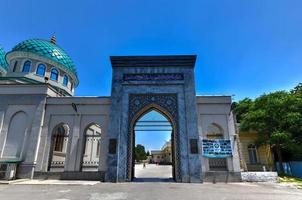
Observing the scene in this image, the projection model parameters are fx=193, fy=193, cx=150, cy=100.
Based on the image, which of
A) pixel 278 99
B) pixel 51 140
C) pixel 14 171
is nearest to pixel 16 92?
pixel 51 140

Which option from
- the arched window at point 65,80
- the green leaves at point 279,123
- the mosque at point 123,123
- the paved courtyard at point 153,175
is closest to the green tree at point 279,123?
the green leaves at point 279,123

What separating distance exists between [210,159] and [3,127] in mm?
14339

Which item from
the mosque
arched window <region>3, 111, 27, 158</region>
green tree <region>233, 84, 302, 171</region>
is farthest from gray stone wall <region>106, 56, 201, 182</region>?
green tree <region>233, 84, 302, 171</region>

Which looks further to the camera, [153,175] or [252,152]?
[252,152]

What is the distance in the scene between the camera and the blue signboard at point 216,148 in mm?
12211

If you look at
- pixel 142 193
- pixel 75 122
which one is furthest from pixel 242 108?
pixel 142 193

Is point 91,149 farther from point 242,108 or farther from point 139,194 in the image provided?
point 242,108

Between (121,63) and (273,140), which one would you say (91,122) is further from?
(273,140)

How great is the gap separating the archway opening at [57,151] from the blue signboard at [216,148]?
9.46 metres

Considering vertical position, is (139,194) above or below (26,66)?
below

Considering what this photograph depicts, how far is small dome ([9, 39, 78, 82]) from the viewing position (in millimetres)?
18781

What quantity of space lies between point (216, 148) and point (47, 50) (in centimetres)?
1809

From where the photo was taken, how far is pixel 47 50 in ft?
63.5

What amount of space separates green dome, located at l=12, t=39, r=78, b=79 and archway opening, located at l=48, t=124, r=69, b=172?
7011 mm
